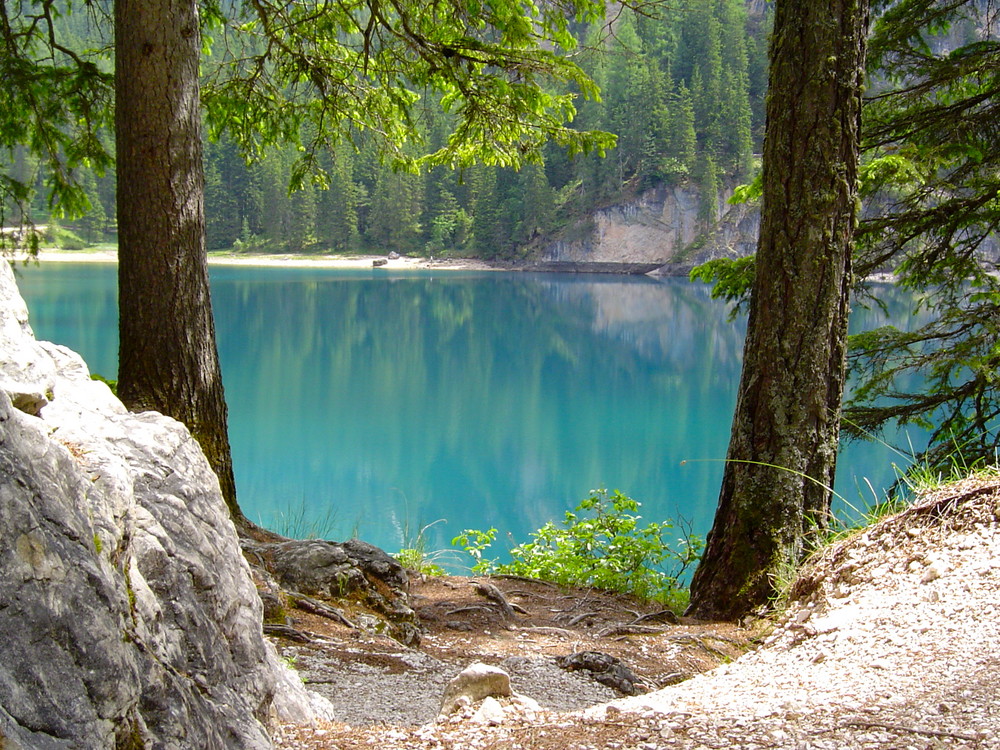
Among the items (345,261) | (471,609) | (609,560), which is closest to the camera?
(471,609)

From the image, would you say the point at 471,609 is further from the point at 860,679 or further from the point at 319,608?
the point at 860,679

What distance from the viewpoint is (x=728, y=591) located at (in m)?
4.04

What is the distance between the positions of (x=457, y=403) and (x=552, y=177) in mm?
55317

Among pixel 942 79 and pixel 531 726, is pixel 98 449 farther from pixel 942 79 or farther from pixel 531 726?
pixel 942 79

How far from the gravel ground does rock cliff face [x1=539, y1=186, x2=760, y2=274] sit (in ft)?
200

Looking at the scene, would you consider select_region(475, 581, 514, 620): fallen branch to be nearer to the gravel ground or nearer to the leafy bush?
the leafy bush

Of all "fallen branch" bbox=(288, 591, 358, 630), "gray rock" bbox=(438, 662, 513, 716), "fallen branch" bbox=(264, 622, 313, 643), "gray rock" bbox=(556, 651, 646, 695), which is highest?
"gray rock" bbox=(438, 662, 513, 716)

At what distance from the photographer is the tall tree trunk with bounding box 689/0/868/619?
3.74 metres

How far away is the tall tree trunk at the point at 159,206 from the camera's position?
4125 mm

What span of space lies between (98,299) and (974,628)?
37.1 meters

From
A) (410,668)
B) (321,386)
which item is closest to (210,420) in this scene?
(410,668)

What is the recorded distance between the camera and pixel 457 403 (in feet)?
68.9

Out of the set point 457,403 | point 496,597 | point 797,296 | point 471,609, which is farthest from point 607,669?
point 457,403

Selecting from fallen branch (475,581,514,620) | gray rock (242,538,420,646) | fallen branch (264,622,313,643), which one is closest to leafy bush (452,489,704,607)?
fallen branch (475,581,514,620)
